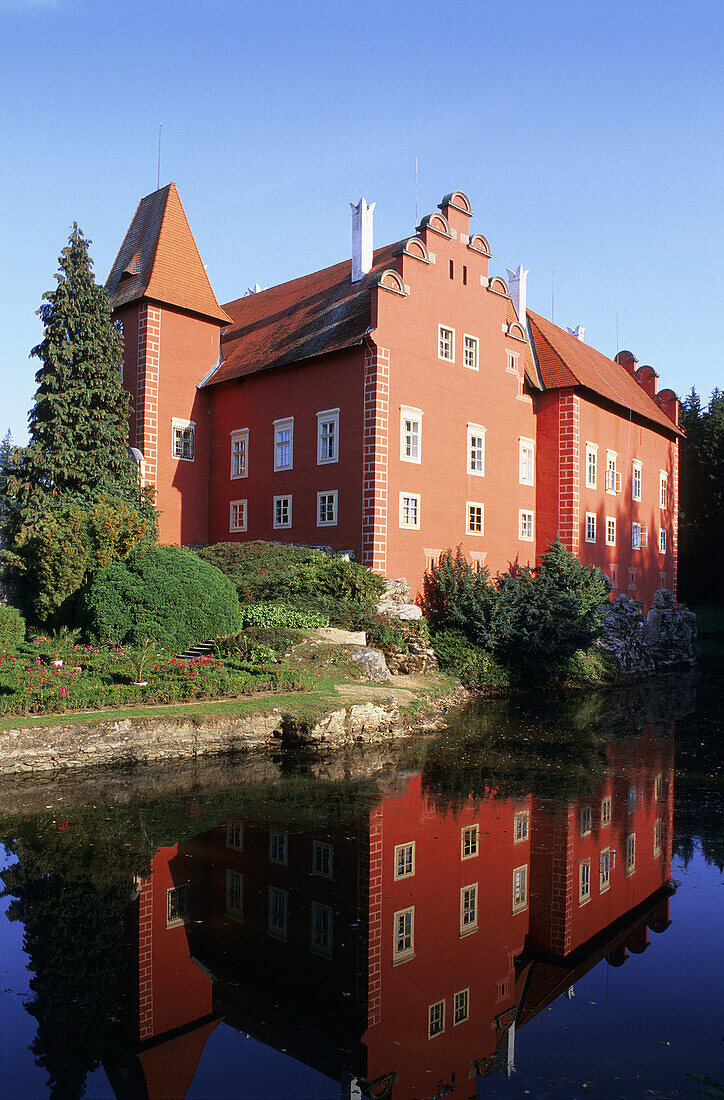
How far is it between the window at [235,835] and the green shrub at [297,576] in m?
12.3

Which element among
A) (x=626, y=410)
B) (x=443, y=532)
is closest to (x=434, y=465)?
(x=443, y=532)

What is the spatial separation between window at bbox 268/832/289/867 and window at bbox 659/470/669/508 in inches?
1412

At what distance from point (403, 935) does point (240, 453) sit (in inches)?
963

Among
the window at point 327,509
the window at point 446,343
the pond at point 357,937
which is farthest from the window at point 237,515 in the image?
the pond at point 357,937

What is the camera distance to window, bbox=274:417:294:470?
28.2 meters

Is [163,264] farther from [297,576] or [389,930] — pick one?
[389,930]

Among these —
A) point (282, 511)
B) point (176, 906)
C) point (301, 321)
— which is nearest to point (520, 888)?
point (176, 906)

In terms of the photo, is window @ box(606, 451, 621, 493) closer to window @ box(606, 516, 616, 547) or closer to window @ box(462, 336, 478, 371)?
window @ box(606, 516, 616, 547)

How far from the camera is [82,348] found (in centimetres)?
2484

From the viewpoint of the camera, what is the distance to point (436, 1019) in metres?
5.84

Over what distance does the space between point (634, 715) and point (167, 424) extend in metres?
18.7

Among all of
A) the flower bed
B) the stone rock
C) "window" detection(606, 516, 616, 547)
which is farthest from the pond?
"window" detection(606, 516, 616, 547)

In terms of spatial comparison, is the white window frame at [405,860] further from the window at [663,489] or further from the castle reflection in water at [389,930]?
the window at [663,489]

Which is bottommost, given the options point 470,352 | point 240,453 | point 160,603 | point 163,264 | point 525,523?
point 160,603
